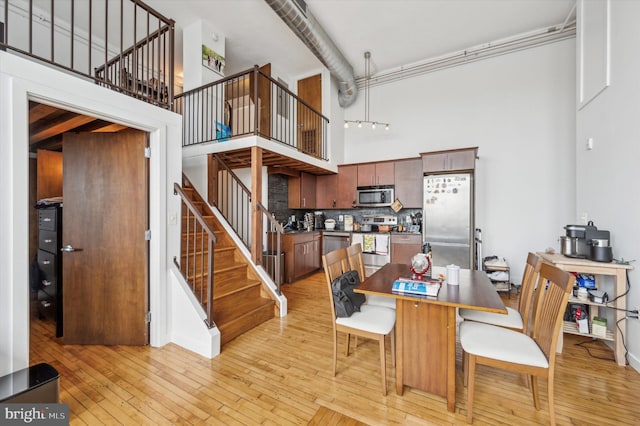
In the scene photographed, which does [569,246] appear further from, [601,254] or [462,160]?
[462,160]

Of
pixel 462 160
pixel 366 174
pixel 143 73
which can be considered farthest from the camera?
pixel 366 174

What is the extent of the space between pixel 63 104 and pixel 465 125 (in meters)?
5.71

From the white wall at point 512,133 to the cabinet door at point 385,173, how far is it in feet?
1.86

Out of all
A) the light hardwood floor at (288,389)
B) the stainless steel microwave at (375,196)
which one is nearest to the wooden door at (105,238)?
the light hardwood floor at (288,389)

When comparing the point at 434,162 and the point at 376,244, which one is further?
the point at 376,244

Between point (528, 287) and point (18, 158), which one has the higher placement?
point (18, 158)

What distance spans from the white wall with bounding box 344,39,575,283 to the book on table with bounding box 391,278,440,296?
363 cm

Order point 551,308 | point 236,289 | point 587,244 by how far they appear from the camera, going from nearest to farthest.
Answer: point 551,308, point 587,244, point 236,289

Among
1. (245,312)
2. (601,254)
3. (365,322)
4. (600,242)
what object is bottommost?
(245,312)

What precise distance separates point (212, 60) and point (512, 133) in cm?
550

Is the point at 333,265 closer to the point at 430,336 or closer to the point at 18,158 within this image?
the point at 430,336

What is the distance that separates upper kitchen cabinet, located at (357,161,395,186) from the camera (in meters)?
5.36

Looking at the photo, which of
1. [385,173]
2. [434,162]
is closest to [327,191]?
[385,173]

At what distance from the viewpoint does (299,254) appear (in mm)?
5094
